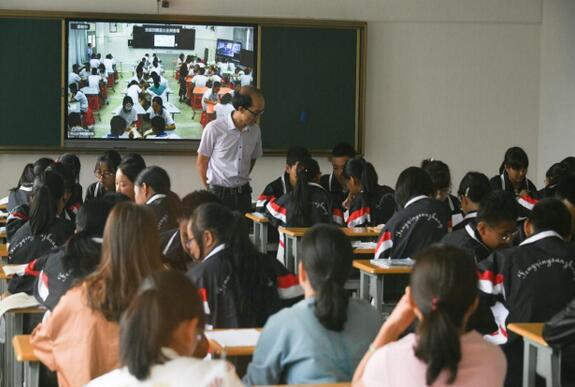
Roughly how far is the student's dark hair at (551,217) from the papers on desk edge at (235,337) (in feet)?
4.65

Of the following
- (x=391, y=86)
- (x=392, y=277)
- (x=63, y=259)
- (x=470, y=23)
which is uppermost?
(x=470, y=23)

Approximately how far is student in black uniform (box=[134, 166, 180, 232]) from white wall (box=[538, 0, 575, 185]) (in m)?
6.31

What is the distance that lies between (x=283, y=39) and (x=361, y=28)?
86cm

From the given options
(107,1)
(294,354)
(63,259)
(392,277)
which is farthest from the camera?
(107,1)

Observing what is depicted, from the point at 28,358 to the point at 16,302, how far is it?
106 cm

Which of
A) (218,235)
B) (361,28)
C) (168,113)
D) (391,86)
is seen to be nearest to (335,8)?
(361,28)

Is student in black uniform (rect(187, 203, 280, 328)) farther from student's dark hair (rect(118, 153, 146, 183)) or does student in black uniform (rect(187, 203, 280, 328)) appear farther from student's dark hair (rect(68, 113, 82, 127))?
student's dark hair (rect(68, 113, 82, 127))

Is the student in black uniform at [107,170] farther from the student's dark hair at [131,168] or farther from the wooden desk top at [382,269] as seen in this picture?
the wooden desk top at [382,269]

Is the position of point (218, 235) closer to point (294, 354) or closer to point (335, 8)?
point (294, 354)

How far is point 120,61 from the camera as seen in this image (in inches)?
396

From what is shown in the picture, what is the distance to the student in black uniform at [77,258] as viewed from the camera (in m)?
3.75

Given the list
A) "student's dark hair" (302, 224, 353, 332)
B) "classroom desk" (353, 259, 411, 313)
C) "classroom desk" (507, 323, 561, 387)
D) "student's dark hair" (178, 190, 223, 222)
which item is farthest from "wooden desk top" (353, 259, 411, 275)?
"student's dark hair" (302, 224, 353, 332)

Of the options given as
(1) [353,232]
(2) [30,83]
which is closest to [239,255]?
(1) [353,232]

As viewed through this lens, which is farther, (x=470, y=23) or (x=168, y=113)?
(x=470, y=23)
